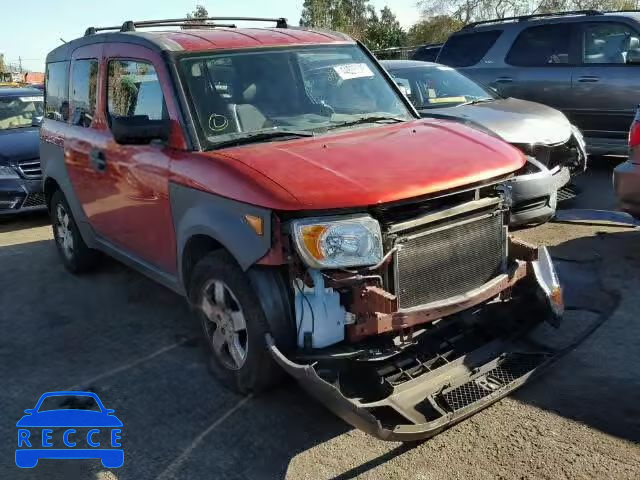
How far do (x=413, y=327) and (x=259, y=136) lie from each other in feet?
4.76

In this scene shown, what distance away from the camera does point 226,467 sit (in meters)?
3.18

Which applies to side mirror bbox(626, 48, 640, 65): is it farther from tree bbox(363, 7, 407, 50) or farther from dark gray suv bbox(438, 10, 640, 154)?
tree bbox(363, 7, 407, 50)

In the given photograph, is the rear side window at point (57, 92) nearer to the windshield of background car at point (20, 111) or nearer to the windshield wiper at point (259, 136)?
the windshield wiper at point (259, 136)

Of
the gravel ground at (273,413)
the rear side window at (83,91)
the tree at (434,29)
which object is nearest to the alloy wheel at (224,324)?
the gravel ground at (273,413)

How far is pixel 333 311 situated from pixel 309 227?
450 mm

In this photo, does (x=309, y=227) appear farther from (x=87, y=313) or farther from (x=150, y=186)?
(x=87, y=313)

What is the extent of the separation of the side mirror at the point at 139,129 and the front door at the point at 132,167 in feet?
0.22

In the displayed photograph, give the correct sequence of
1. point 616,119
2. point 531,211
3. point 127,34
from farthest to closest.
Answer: point 616,119
point 531,211
point 127,34

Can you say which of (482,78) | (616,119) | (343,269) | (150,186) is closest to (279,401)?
(343,269)

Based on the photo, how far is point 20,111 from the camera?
1034cm

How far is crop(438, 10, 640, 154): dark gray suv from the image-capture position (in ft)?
27.6

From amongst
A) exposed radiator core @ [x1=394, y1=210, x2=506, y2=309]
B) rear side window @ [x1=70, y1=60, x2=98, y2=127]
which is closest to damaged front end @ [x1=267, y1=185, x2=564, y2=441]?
exposed radiator core @ [x1=394, y1=210, x2=506, y2=309]

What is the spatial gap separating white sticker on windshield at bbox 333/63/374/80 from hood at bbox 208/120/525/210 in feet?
2.22

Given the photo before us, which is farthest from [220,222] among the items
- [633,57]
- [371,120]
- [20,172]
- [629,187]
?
[633,57]
